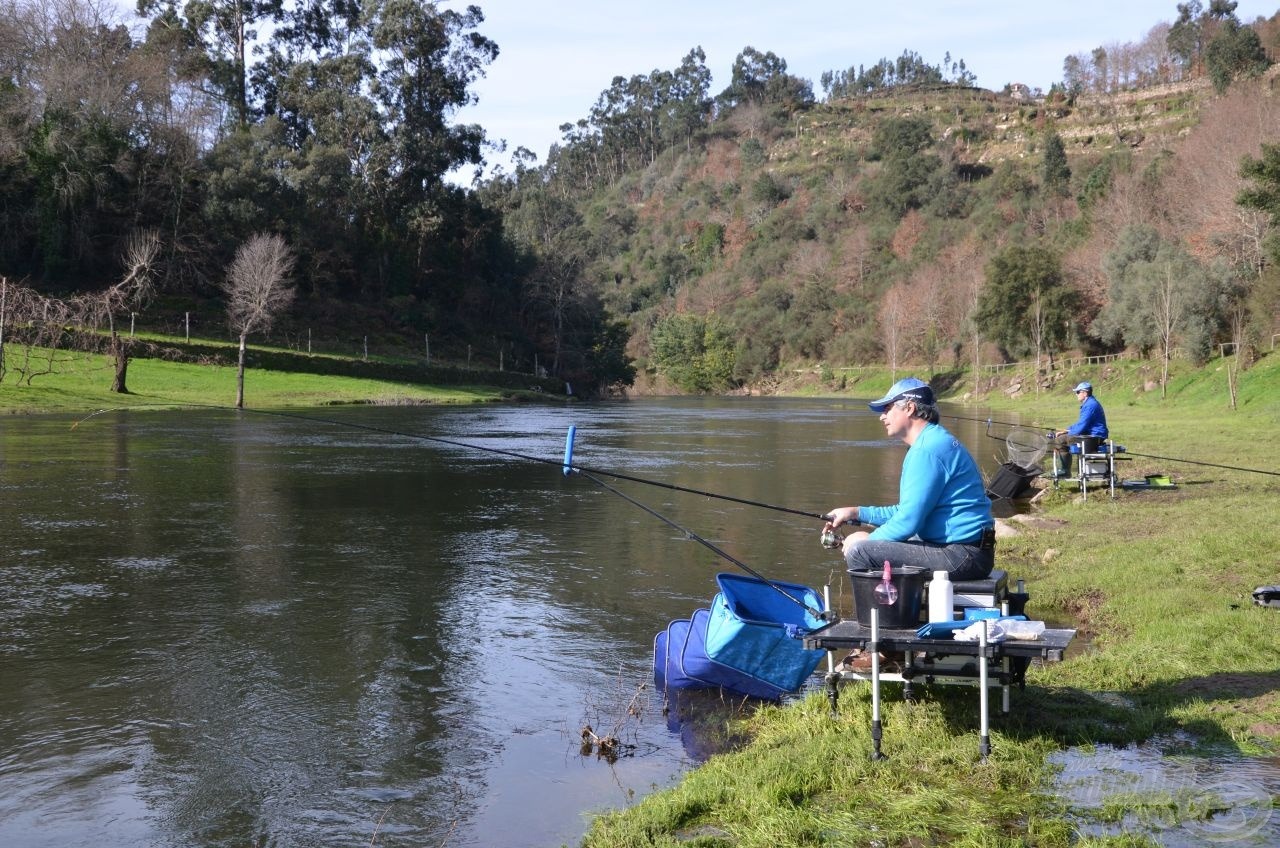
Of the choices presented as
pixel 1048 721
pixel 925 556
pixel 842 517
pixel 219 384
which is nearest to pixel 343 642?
pixel 842 517

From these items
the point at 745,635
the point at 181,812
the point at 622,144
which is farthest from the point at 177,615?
the point at 622,144

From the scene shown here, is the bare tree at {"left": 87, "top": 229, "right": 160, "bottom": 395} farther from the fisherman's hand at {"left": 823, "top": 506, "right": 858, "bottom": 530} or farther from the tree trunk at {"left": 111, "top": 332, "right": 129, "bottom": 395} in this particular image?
the fisherman's hand at {"left": 823, "top": 506, "right": 858, "bottom": 530}

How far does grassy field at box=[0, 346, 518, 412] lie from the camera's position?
128 feet

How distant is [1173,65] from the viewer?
146 metres

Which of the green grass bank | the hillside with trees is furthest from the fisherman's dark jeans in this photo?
the green grass bank

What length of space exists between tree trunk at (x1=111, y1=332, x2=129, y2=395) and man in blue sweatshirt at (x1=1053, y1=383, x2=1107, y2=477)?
3674cm

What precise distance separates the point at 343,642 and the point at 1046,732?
5911 millimetres

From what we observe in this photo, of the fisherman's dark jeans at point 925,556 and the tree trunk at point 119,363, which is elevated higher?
the tree trunk at point 119,363

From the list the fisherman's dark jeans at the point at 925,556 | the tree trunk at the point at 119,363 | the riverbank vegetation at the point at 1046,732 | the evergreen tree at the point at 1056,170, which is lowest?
the riverbank vegetation at the point at 1046,732

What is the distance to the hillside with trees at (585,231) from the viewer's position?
5894 centimetres

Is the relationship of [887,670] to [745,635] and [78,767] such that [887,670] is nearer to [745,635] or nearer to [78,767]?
[745,635]

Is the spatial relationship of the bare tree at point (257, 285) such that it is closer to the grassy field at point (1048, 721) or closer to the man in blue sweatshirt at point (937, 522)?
the grassy field at point (1048, 721)

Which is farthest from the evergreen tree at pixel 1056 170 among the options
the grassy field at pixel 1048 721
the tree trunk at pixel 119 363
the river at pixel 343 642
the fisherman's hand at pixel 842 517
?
the fisherman's hand at pixel 842 517

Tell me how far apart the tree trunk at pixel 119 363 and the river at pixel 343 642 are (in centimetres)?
2107
